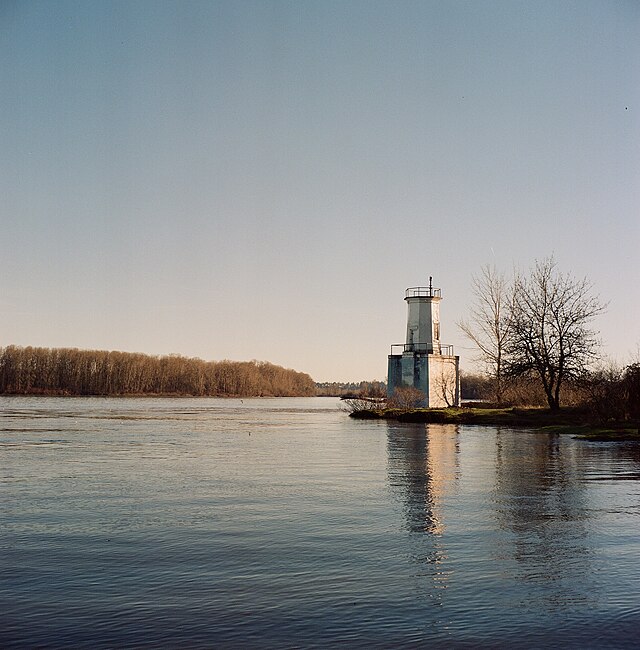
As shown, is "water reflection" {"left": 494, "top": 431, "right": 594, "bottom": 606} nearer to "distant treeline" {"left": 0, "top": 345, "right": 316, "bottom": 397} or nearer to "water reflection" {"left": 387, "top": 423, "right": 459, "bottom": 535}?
"water reflection" {"left": 387, "top": 423, "right": 459, "bottom": 535}

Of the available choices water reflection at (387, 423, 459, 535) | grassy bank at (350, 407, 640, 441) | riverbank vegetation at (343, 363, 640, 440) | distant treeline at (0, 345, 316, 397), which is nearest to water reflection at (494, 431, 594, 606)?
water reflection at (387, 423, 459, 535)

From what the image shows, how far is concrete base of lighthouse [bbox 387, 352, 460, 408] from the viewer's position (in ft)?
200

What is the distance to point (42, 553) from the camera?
12.2 meters

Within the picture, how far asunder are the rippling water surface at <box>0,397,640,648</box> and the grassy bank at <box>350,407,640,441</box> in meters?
22.1

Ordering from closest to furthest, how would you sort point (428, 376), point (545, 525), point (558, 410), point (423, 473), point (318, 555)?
point (318, 555), point (545, 525), point (423, 473), point (558, 410), point (428, 376)

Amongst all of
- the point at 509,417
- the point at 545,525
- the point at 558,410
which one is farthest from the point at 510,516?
the point at 558,410

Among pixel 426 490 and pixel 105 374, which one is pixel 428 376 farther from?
pixel 105 374

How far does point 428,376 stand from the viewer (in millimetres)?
60781

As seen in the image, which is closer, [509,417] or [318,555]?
[318,555]

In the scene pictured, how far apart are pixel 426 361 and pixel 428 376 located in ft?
3.94

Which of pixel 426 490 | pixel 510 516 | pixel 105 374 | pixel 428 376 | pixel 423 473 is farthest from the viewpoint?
pixel 105 374

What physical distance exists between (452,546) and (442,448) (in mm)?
19738

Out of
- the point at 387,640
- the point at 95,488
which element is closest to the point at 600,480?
the point at 95,488

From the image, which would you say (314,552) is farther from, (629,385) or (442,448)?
(629,385)
